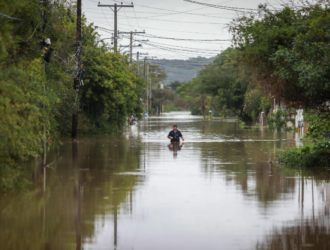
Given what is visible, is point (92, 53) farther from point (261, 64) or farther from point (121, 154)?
point (261, 64)

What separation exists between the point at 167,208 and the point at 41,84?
24.5ft

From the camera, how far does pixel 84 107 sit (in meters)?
36.7

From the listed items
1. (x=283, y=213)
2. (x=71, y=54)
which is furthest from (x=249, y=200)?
(x=71, y=54)

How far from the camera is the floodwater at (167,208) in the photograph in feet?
25.0

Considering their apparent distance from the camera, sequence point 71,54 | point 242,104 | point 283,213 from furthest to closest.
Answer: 1. point 242,104
2. point 71,54
3. point 283,213

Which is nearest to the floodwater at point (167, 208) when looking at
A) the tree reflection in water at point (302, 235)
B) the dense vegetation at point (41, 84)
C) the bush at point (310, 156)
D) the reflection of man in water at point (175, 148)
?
the tree reflection in water at point (302, 235)

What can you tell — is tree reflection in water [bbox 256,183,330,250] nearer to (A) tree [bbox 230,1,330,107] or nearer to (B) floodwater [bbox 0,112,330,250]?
(B) floodwater [bbox 0,112,330,250]

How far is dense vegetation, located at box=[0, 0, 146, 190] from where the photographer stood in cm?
1092

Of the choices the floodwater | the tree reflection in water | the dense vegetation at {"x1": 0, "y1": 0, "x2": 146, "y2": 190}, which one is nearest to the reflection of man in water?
the floodwater

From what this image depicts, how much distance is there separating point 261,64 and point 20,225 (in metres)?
10.7

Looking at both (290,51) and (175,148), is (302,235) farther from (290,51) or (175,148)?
(175,148)

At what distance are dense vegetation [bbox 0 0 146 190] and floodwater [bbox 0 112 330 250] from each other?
129cm

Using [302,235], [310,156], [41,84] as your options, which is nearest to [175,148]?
[310,156]

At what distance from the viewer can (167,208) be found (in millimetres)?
9984
